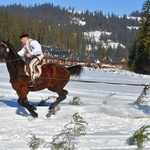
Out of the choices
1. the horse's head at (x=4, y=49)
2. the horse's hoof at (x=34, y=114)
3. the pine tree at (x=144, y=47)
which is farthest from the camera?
the pine tree at (x=144, y=47)

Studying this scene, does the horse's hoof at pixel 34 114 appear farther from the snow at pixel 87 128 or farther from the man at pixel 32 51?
the man at pixel 32 51

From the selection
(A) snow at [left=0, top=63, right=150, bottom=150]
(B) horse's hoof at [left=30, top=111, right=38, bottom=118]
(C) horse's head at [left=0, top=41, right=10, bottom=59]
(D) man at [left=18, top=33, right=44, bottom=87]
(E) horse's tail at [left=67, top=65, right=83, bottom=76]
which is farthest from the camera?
(E) horse's tail at [left=67, top=65, right=83, bottom=76]

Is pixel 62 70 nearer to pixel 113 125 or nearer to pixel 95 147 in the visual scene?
pixel 113 125

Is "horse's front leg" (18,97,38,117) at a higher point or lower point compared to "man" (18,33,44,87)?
lower

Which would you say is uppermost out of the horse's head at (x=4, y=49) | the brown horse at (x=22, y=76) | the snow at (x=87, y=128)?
the horse's head at (x=4, y=49)

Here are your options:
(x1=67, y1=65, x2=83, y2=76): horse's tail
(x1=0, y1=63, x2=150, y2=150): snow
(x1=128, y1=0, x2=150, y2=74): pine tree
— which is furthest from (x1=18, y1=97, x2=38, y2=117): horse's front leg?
(x1=128, y1=0, x2=150, y2=74): pine tree

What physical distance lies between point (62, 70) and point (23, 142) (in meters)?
5.19

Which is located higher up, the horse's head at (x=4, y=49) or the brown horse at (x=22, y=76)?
the horse's head at (x=4, y=49)

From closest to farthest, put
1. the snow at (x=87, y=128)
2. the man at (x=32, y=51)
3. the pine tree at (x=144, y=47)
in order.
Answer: the snow at (x=87, y=128) → the man at (x=32, y=51) → the pine tree at (x=144, y=47)

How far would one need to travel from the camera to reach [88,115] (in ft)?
34.6

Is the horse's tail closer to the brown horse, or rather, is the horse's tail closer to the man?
the brown horse

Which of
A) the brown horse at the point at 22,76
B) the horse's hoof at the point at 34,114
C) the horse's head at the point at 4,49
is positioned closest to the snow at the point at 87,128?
the horse's hoof at the point at 34,114

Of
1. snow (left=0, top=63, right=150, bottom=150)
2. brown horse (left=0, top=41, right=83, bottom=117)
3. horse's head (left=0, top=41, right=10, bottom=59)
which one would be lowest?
snow (left=0, top=63, right=150, bottom=150)

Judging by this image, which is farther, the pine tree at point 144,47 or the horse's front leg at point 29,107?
the pine tree at point 144,47
